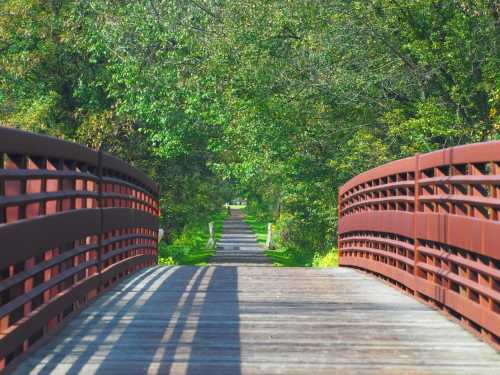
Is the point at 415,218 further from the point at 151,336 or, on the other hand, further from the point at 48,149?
the point at 48,149

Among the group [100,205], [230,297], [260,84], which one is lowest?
[230,297]

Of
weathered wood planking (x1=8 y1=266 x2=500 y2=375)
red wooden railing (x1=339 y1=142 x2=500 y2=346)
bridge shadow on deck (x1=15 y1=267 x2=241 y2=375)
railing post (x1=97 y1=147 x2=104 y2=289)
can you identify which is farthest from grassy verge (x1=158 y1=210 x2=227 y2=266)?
bridge shadow on deck (x1=15 y1=267 x2=241 y2=375)

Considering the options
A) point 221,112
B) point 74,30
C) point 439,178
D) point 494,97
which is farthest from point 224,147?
point 439,178

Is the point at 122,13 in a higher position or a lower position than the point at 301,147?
higher

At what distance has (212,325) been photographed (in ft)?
26.2

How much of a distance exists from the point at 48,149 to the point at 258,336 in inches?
86.1

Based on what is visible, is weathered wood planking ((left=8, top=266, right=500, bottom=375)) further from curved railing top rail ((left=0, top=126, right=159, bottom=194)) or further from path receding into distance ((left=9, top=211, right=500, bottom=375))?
curved railing top rail ((left=0, top=126, right=159, bottom=194))

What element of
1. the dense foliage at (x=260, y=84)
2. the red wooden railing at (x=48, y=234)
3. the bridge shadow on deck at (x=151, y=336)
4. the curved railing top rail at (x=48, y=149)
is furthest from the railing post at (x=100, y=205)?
the dense foliage at (x=260, y=84)

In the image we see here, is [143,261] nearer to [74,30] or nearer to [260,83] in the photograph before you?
[260,83]

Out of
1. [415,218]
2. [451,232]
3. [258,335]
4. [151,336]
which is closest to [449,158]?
[451,232]

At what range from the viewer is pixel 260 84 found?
82.6 ft

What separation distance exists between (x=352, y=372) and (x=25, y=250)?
91.0 inches

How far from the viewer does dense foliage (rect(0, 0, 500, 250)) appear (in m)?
21.9

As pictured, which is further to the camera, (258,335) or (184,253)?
(184,253)
